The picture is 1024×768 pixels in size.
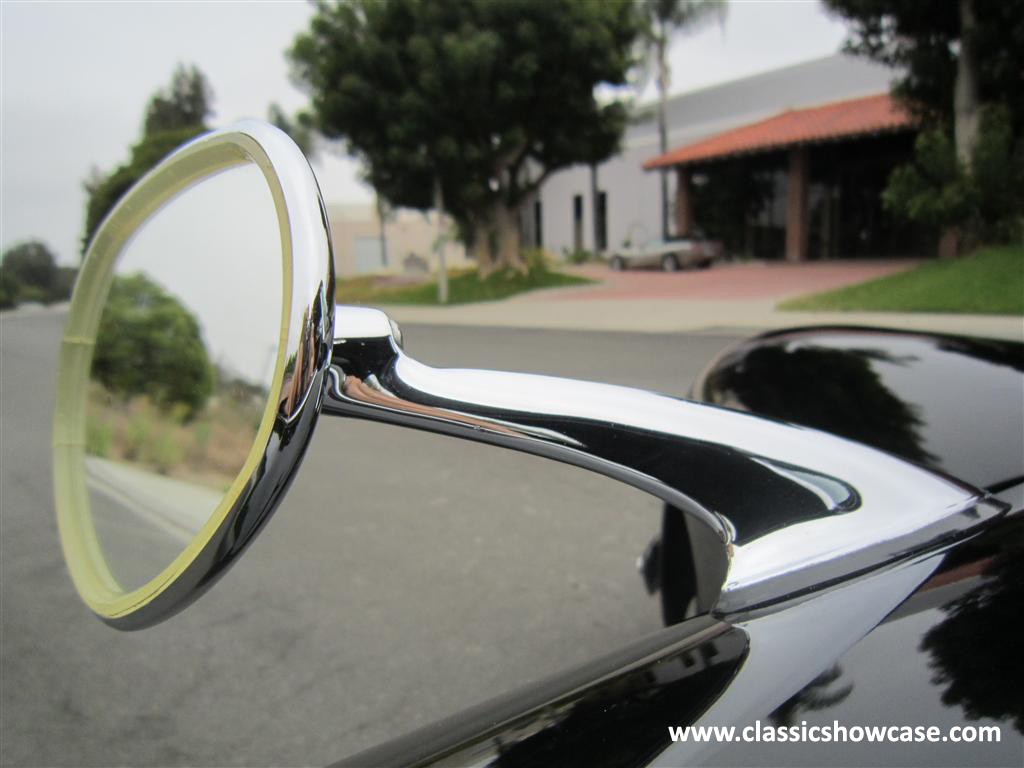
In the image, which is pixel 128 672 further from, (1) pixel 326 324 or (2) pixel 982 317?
(2) pixel 982 317

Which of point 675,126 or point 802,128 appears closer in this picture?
point 802,128

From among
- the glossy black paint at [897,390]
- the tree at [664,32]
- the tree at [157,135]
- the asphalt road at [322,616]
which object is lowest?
the asphalt road at [322,616]

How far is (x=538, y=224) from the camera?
35969 mm

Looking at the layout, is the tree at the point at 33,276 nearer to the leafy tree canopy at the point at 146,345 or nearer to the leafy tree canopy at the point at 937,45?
the leafy tree canopy at the point at 146,345

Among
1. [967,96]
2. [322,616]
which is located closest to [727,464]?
Result: [322,616]

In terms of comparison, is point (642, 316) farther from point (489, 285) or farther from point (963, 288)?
point (489, 285)

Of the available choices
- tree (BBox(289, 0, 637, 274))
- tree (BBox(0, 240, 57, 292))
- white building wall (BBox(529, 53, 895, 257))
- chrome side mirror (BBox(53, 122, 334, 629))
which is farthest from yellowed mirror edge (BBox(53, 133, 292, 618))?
white building wall (BBox(529, 53, 895, 257))

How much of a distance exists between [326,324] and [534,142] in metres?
21.0

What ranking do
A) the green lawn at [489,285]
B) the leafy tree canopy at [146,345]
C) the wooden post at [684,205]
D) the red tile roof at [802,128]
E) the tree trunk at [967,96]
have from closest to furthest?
the leafy tree canopy at [146,345]
the tree trunk at [967,96]
the green lawn at [489,285]
the red tile roof at [802,128]
the wooden post at [684,205]

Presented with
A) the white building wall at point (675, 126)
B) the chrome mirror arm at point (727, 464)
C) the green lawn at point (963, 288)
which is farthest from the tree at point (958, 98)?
the white building wall at point (675, 126)

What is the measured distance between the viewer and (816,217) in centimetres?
2283

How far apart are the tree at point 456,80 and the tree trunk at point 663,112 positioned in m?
6.83

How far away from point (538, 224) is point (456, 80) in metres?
18.5

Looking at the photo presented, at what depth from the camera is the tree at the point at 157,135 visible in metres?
1.11
